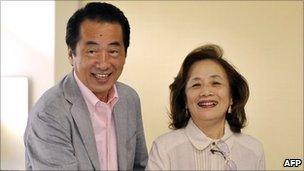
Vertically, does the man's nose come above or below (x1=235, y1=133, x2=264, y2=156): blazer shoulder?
above

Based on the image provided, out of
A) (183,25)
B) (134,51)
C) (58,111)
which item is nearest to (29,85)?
(134,51)

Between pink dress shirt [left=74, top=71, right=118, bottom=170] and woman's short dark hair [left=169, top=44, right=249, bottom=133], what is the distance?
0.25 m

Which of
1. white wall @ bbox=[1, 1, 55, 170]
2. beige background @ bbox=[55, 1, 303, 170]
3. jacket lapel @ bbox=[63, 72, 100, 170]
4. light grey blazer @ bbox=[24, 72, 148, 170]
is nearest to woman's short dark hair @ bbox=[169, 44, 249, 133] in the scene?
light grey blazer @ bbox=[24, 72, 148, 170]

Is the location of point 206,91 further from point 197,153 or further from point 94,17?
point 94,17

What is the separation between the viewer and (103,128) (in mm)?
1258

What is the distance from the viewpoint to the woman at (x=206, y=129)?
122 cm

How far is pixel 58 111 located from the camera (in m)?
1.13

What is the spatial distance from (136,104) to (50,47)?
0.99m

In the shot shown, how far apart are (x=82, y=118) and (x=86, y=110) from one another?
40mm

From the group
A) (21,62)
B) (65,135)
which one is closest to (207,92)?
(65,135)

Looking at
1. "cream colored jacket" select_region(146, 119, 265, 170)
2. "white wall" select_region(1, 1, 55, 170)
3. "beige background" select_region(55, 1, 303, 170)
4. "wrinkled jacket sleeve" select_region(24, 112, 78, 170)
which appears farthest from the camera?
"beige background" select_region(55, 1, 303, 170)

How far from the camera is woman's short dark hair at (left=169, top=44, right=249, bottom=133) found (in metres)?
1.31

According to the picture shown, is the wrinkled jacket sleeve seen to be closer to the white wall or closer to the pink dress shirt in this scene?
the pink dress shirt

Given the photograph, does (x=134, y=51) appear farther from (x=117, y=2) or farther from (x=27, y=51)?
(x=27, y=51)
